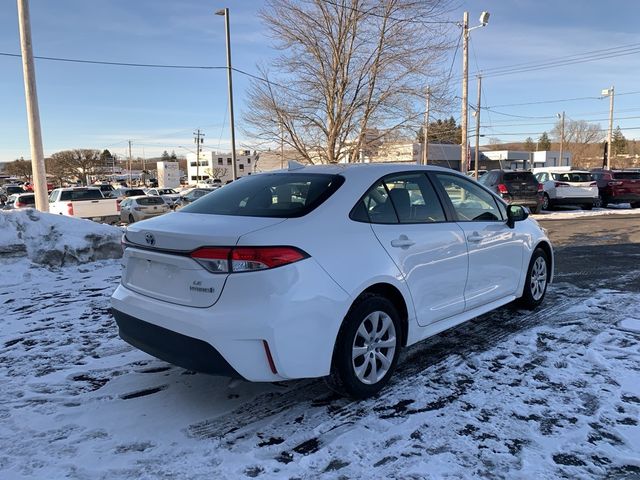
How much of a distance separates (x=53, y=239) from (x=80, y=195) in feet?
41.3

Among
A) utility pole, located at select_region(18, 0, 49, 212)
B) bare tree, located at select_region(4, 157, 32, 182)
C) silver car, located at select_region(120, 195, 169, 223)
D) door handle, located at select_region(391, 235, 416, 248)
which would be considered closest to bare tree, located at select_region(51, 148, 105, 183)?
bare tree, located at select_region(4, 157, 32, 182)

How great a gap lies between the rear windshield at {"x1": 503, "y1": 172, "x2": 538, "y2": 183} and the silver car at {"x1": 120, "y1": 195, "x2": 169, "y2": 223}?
547 inches

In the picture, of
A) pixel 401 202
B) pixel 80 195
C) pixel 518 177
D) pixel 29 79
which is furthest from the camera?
pixel 80 195

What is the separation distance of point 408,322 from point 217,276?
4.97 ft

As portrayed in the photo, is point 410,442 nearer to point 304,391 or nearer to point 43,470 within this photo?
point 304,391

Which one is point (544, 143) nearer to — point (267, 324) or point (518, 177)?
point (518, 177)

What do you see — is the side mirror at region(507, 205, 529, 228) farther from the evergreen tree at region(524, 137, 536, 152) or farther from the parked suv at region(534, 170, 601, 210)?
the evergreen tree at region(524, 137, 536, 152)

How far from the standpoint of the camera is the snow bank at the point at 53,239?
7.53 meters

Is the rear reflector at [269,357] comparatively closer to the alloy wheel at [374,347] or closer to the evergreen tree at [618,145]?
the alloy wheel at [374,347]

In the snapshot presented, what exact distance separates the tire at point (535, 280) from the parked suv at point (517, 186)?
12.4m

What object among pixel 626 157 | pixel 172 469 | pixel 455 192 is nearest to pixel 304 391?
pixel 172 469

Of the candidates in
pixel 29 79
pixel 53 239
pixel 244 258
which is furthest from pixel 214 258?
pixel 29 79

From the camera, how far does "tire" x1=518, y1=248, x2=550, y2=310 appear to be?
5.38 meters

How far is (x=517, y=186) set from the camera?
17812 millimetres
